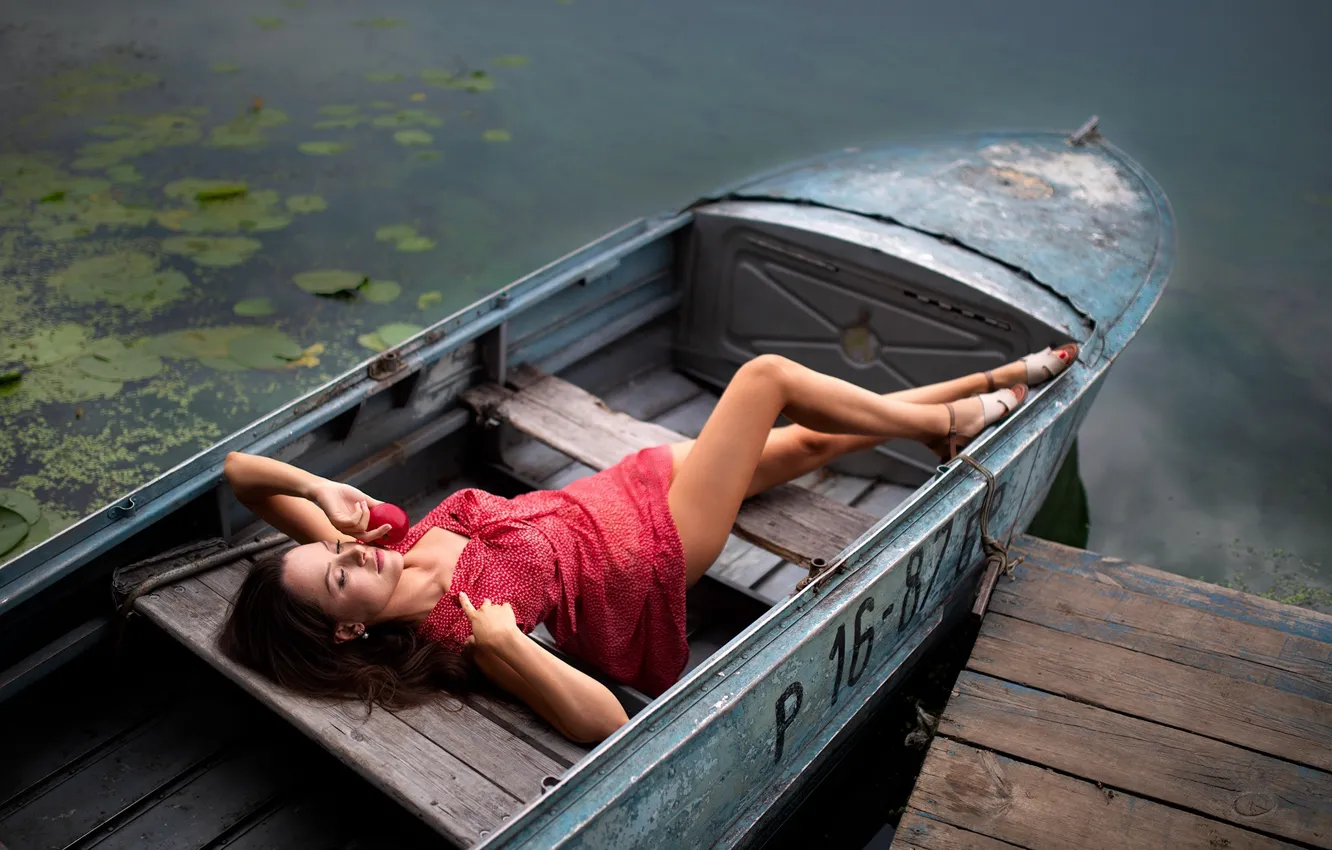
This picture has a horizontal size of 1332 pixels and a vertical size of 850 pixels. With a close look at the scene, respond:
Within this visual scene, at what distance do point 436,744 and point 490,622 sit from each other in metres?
0.26

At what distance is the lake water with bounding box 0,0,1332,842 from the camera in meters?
4.82

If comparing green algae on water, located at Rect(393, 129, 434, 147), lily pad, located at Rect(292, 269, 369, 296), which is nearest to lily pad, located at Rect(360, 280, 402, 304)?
lily pad, located at Rect(292, 269, 369, 296)

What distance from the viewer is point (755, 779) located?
2502mm

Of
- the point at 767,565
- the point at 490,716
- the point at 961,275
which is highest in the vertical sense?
the point at 961,275

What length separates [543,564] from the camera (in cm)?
252

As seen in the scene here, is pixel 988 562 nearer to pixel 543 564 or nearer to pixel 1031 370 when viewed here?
pixel 1031 370

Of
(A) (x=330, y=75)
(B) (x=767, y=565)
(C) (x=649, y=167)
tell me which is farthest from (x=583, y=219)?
(B) (x=767, y=565)

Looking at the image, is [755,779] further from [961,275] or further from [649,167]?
[649,167]

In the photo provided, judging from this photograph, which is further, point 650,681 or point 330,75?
point 330,75

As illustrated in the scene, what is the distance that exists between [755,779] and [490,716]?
0.59 m

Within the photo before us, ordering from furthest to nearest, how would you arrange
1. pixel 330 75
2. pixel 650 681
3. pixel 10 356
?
1. pixel 330 75
2. pixel 10 356
3. pixel 650 681

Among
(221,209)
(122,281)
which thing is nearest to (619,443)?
(122,281)

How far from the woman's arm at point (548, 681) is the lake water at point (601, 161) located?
2389 millimetres

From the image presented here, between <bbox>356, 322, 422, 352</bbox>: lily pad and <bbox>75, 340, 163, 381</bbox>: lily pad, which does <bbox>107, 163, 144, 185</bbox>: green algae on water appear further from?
<bbox>356, 322, 422, 352</bbox>: lily pad
